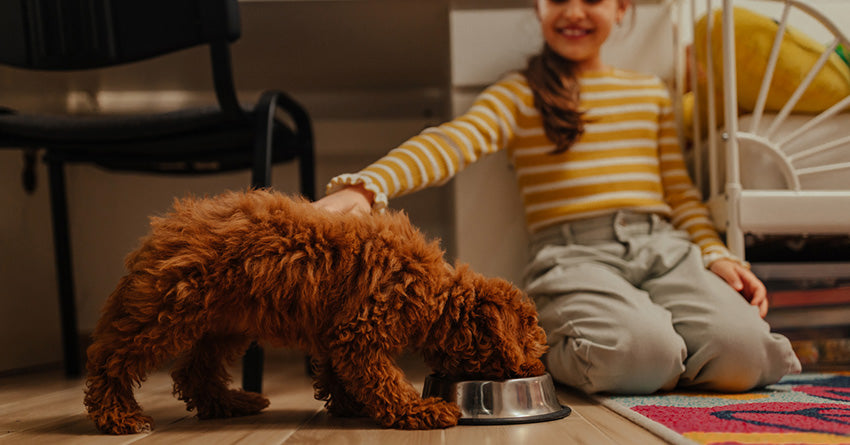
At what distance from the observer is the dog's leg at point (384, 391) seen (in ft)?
2.40

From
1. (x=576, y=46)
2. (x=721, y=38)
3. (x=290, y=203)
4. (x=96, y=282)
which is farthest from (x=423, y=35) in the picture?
(x=96, y=282)

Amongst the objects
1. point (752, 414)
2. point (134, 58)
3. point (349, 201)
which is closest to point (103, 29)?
point (134, 58)

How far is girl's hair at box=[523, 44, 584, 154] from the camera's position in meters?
1.21

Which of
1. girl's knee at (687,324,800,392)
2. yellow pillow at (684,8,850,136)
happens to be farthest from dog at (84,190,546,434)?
yellow pillow at (684,8,850,136)

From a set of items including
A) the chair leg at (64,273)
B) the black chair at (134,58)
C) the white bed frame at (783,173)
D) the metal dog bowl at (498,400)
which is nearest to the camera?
the metal dog bowl at (498,400)

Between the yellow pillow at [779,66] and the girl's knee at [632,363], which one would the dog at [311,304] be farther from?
the yellow pillow at [779,66]

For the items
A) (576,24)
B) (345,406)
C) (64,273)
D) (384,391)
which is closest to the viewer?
(384,391)

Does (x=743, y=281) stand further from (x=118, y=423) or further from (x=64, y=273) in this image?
(x=64, y=273)

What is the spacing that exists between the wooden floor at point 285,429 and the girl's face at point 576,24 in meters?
0.63

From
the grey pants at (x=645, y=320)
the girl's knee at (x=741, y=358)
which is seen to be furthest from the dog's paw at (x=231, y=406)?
the girl's knee at (x=741, y=358)

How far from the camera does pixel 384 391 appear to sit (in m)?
0.74

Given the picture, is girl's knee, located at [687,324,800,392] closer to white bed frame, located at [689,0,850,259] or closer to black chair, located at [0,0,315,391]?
white bed frame, located at [689,0,850,259]

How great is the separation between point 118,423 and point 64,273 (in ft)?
2.74

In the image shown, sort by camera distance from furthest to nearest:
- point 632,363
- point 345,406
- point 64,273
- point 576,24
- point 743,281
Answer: point 64,273
point 576,24
point 743,281
point 632,363
point 345,406
